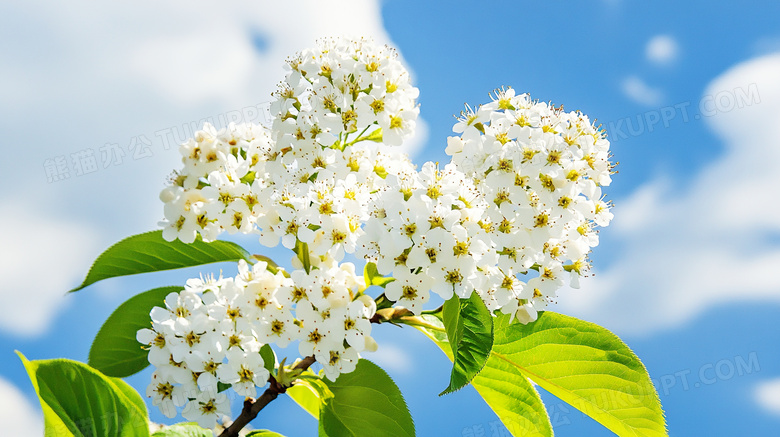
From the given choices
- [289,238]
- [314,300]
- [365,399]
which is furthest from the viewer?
[365,399]

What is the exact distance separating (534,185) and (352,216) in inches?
17.7

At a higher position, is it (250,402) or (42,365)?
(42,365)

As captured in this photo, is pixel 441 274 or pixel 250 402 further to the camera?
pixel 250 402

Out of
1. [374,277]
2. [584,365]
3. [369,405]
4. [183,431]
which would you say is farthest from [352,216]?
[183,431]

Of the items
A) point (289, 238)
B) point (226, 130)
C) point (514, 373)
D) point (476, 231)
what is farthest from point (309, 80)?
point (514, 373)

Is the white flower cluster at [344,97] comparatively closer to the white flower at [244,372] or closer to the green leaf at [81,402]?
the white flower at [244,372]

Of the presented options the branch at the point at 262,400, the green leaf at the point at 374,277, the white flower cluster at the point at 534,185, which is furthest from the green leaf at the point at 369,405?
the white flower cluster at the point at 534,185

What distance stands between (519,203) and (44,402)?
4.03 ft

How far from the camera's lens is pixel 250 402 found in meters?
1.74

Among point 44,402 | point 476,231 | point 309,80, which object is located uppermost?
point 309,80

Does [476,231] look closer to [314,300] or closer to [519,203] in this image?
[519,203]

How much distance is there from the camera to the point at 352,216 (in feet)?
5.38

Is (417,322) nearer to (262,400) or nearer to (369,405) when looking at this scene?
(369,405)

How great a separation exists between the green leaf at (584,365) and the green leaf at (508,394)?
0.15ft
